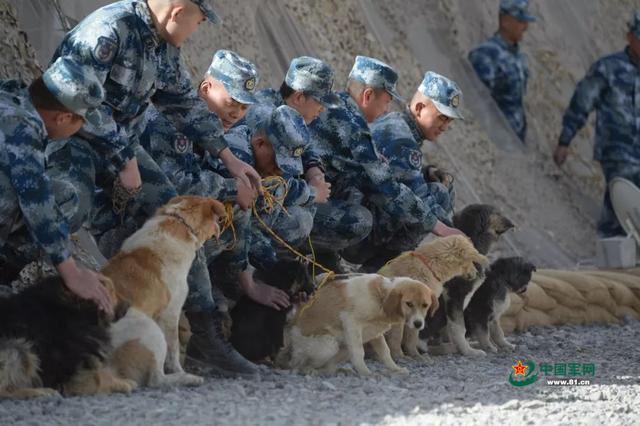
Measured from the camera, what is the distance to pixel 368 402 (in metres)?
5.96

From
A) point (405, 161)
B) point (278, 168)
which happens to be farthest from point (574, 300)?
point (278, 168)

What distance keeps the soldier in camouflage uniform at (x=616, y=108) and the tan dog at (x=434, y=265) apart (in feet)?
20.0

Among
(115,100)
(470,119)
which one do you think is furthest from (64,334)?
(470,119)

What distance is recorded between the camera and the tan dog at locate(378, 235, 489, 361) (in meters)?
7.71

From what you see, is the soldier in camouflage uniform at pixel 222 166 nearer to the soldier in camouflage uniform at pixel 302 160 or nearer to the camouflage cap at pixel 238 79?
the camouflage cap at pixel 238 79

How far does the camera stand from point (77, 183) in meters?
6.40

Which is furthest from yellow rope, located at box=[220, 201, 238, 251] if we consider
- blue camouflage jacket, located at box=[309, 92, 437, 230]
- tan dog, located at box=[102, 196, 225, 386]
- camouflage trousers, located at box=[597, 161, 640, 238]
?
camouflage trousers, located at box=[597, 161, 640, 238]

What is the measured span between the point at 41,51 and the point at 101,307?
341 cm

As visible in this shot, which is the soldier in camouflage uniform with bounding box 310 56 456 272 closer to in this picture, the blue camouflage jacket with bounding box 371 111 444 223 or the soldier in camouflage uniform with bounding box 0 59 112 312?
the blue camouflage jacket with bounding box 371 111 444 223

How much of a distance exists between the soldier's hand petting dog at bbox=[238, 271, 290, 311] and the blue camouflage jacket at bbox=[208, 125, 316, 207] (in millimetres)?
442

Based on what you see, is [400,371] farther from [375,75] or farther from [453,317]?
[375,75]

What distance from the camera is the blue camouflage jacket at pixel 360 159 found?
8.27m

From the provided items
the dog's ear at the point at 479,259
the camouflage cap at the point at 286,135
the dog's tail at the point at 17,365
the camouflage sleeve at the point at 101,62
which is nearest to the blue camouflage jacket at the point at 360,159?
the dog's ear at the point at 479,259

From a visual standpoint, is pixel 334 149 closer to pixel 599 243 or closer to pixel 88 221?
pixel 88 221
